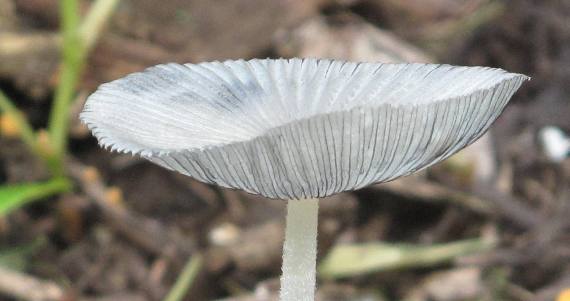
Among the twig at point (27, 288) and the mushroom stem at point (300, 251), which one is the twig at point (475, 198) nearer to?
the twig at point (27, 288)

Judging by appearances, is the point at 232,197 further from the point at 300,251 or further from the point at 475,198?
the point at 300,251

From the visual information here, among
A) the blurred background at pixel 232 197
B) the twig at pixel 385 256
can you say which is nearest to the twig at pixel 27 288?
the blurred background at pixel 232 197

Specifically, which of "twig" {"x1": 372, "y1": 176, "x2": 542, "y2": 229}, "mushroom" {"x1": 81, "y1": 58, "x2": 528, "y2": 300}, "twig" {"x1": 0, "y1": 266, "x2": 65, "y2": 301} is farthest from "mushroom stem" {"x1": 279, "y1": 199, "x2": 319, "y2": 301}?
"twig" {"x1": 372, "y1": 176, "x2": 542, "y2": 229}

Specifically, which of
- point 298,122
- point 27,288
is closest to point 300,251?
point 298,122

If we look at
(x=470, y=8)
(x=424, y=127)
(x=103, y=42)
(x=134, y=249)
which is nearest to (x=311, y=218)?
(x=424, y=127)

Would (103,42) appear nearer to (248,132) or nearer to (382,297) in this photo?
(382,297)

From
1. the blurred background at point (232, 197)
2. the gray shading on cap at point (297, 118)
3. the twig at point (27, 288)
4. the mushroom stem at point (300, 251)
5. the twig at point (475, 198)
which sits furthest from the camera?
the twig at point (475, 198)
